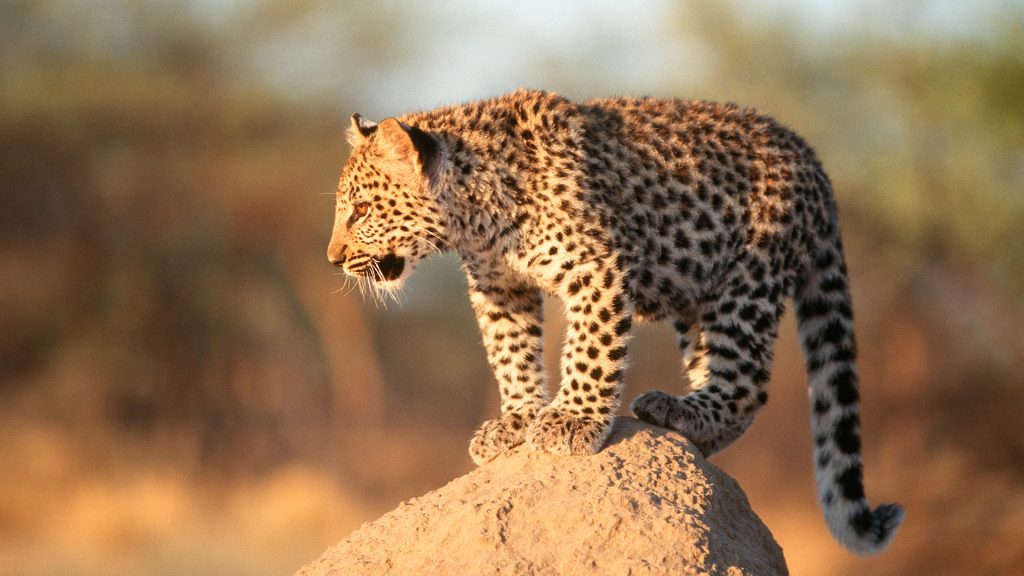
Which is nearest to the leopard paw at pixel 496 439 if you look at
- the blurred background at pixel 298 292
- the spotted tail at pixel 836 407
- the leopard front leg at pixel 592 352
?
the leopard front leg at pixel 592 352

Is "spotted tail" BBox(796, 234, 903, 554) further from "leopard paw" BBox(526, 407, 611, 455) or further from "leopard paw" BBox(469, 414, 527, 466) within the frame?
"leopard paw" BBox(469, 414, 527, 466)

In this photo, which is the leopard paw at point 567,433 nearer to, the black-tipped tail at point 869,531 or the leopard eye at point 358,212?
the leopard eye at point 358,212

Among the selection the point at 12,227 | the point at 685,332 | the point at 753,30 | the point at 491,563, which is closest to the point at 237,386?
the point at 12,227

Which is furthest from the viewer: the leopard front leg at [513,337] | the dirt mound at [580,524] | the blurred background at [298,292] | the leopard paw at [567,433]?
the blurred background at [298,292]

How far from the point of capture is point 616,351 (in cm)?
779

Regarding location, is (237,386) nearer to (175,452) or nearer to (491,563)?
(175,452)

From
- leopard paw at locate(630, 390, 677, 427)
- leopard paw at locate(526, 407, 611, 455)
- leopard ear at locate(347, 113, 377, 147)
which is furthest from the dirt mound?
leopard ear at locate(347, 113, 377, 147)

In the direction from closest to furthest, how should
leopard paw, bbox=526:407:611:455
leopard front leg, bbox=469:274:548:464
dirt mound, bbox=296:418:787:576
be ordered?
dirt mound, bbox=296:418:787:576
leopard paw, bbox=526:407:611:455
leopard front leg, bbox=469:274:548:464

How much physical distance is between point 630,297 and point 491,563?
185 centimetres

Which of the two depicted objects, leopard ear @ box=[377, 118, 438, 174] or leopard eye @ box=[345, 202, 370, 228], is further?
leopard eye @ box=[345, 202, 370, 228]

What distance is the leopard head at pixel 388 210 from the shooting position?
8125 mm

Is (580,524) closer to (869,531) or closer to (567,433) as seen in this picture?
(567,433)

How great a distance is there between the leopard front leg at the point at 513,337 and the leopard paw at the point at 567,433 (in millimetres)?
610

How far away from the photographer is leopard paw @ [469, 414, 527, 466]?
313 inches
